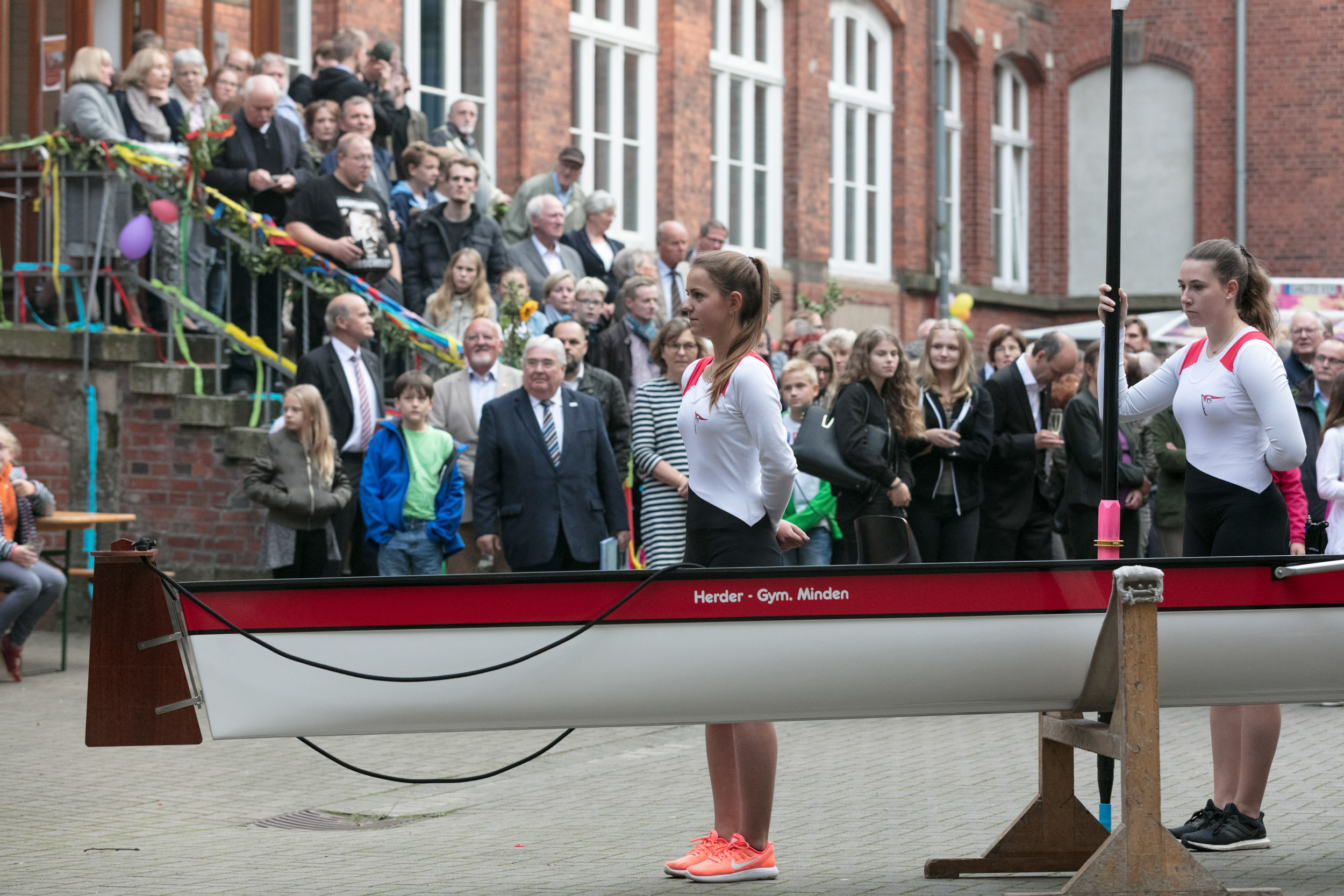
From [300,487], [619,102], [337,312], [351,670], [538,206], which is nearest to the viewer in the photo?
[351,670]

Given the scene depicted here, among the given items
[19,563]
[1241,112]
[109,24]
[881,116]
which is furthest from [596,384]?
[1241,112]

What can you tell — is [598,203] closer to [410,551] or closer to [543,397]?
[410,551]

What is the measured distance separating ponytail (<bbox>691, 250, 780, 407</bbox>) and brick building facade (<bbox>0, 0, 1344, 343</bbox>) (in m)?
10.5

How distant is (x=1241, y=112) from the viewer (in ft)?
87.4

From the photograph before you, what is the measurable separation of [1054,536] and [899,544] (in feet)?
15.9

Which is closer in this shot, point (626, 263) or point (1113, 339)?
point (1113, 339)

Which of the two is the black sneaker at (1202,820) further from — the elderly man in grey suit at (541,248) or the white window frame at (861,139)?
the white window frame at (861,139)

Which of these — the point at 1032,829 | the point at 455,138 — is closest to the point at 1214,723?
the point at 1032,829

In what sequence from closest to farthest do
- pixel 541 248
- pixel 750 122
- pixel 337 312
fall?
1. pixel 337 312
2. pixel 541 248
3. pixel 750 122

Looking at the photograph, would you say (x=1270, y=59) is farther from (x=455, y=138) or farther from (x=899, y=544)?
(x=899, y=544)

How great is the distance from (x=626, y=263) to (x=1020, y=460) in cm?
395

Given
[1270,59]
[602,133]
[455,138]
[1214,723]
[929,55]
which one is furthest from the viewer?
[1270,59]

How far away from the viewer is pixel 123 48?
1442 cm

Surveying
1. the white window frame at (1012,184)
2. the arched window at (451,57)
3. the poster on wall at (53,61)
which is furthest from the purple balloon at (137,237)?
the white window frame at (1012,184)
